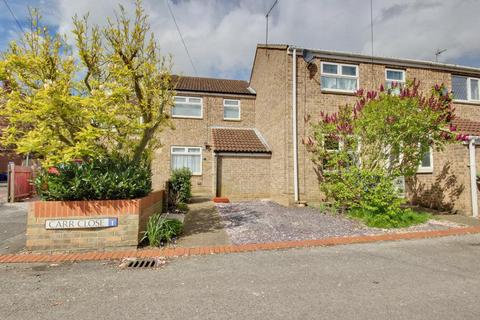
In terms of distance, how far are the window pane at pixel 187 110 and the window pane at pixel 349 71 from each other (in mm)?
7880

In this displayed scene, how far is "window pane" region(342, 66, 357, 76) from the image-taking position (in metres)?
11.5

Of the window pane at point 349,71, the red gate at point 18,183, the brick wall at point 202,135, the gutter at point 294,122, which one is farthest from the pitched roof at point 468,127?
the red gate at point 18,183

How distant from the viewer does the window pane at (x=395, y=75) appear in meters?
12.0

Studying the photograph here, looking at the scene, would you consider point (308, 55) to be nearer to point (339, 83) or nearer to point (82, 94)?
point (339, 83)

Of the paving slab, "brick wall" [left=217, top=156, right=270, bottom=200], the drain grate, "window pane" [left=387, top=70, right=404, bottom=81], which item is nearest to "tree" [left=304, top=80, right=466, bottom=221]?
the paving slab

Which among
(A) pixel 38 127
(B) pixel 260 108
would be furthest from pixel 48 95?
(B) pixel 260 108

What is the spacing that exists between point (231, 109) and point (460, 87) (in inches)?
460

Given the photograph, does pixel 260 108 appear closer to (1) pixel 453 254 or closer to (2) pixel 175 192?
(2) pixel 175 192

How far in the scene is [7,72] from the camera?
16.4ft

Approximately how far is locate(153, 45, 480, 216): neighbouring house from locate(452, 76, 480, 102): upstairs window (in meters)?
0.05

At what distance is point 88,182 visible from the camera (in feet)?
16.9

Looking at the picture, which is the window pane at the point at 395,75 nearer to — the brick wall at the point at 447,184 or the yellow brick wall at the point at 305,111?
the yellow brick wall at the point at 305,111

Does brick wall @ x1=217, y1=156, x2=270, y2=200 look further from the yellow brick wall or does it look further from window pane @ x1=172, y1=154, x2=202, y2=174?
window pane @ x1=172, y1=154, x2=202, y2=174

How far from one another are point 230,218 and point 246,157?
544 centimetres
